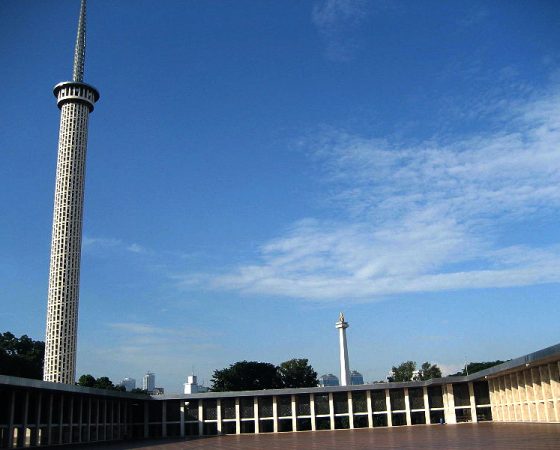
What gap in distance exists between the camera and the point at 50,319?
5169 cm

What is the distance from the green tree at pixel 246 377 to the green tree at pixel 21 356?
23.6m

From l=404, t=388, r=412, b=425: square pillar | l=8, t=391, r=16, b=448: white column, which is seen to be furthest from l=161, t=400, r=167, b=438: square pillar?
l=404, t=388, r=412, b=425: square pillar

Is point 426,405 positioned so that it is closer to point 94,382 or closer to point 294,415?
point 294,415

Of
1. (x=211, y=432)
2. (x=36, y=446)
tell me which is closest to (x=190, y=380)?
(x=211, y=432)

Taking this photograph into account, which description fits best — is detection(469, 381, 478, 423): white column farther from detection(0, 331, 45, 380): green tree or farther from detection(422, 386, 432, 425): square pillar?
detection(0, 331, 45, 380): green tree

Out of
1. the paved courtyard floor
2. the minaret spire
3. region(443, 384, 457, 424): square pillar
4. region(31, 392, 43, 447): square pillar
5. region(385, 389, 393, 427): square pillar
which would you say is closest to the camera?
the paved courtyard floor

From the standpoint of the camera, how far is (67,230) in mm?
53562

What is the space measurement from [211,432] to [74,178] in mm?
27155

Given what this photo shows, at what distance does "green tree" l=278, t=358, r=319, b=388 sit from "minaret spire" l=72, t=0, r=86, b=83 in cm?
4774

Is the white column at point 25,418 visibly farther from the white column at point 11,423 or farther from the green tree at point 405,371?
the green tree at point 405,371

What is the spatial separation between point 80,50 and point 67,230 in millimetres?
21079

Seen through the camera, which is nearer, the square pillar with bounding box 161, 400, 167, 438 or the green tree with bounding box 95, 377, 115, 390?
the square pillar with bounding box 161, 400, 167, 438

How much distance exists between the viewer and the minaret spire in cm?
6034

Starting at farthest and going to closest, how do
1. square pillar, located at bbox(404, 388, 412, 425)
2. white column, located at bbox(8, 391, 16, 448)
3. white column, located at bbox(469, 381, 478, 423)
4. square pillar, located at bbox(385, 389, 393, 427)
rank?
square pillar, located at bbox(385, 389, 393, 427), square pillar, located at bbox(404, 388, 412, 425), white column, located at bbox(469, 381, 478, 423), white column, located at bbox(8, 391, 16, 448)
